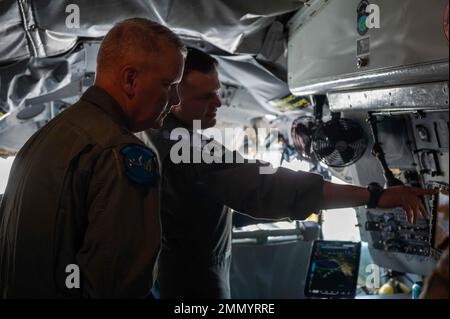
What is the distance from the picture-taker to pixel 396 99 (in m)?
1.79

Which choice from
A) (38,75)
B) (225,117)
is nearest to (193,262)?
(38,75)

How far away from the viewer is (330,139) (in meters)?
2.54

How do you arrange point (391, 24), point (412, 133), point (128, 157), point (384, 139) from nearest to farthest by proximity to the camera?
point (128, 157)
point (391, 24)
point (412, 133)
point (384, 139)

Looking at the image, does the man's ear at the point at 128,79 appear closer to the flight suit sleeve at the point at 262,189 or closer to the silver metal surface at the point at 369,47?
the flight suit sleeve at the point at 262,189

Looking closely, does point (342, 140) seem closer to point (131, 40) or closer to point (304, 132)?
point (304, 132)

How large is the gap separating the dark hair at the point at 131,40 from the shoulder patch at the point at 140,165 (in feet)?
0.98

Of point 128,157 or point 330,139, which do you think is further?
point 330,139

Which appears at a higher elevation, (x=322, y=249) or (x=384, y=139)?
(x=384, y=139)

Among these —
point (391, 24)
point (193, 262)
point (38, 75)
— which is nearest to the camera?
point (391, 24)

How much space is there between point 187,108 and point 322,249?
113cm

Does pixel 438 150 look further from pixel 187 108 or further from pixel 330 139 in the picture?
pixel 187 108

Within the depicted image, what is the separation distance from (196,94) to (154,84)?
87cm

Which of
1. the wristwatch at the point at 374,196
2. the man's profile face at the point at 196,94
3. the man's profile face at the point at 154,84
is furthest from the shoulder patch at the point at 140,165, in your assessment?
the man's profile face at the point at 196,94
